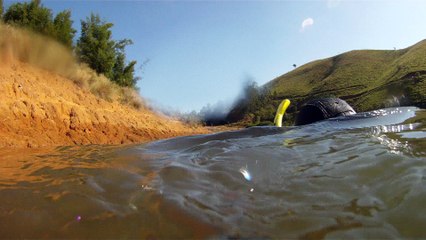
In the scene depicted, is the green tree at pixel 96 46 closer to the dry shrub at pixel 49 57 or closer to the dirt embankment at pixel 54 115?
the dry shrub at pixel 49 57

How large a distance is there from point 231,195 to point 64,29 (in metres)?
14.6

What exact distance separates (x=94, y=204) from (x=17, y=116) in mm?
8113

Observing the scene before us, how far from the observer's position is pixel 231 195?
8.28 ft

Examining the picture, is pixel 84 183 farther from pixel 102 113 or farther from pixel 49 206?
pixel 102 113

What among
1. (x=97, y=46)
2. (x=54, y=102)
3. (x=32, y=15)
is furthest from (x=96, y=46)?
(x=54, y=102)

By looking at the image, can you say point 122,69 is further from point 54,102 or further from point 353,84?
point 353,84

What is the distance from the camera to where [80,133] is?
1066cm

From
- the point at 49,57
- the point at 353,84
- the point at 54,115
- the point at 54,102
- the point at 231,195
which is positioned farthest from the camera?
the point at 353,84

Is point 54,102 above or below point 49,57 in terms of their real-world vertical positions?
below

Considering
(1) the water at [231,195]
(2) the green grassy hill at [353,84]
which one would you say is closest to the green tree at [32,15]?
(1) the water at [231,195]

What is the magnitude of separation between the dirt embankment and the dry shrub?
401 mm

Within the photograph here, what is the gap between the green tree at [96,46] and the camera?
17.3m

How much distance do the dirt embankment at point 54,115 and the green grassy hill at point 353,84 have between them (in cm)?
3445

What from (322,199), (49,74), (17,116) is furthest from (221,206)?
(49,74)
